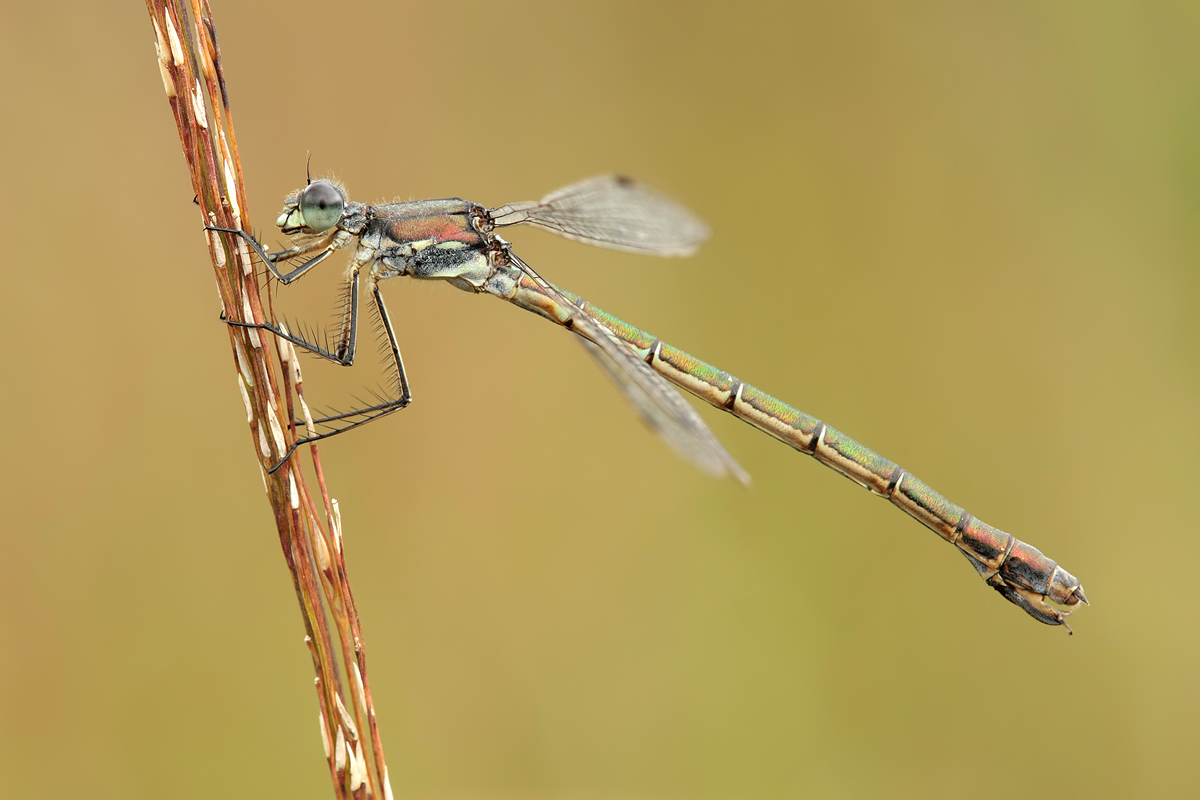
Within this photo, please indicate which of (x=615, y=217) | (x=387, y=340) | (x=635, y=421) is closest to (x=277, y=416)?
(x=387, y=340)

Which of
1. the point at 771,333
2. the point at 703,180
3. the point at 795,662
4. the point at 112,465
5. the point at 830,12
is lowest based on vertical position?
the point at 795,662

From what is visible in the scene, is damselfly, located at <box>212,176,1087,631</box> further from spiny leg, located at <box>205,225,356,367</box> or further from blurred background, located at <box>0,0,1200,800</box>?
blurred background, located at <box>0,0,1200,800</box>

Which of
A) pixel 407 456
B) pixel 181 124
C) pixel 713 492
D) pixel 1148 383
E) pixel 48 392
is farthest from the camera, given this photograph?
pixel 1148 383

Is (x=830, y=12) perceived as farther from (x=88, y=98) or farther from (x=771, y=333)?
(x=88, y=98)

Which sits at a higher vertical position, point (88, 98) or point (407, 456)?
point (88, 98)

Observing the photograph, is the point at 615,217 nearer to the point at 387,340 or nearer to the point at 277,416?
the point at 387,340

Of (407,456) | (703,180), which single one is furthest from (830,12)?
(407,456)

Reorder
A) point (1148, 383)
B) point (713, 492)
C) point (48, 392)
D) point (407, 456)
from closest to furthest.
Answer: point (48, 392) → point (407, 456) → point (713, 492) → point (1148, 383)
